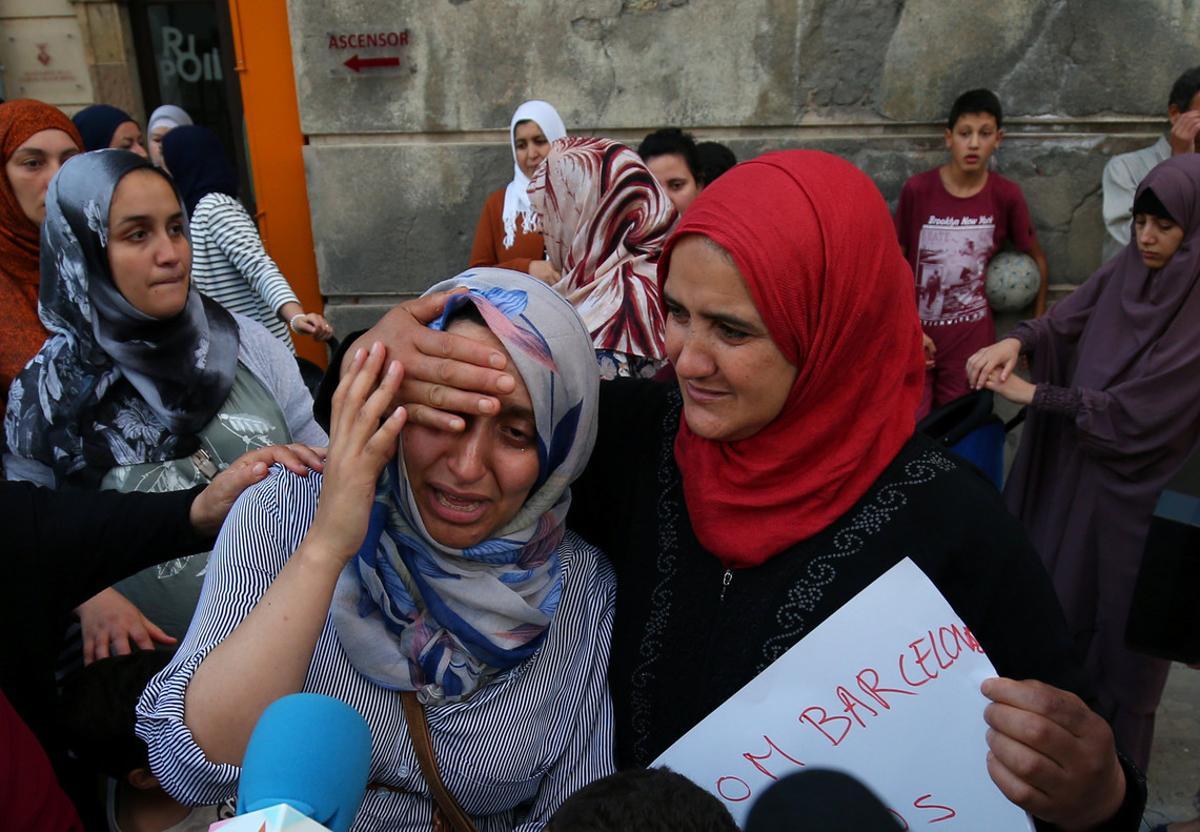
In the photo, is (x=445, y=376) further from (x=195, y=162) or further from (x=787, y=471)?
(x=195, y=162)

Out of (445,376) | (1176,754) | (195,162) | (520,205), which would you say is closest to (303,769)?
(445,376)

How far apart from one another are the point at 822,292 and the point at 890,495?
0.33 metres

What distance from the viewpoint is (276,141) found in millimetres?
5395

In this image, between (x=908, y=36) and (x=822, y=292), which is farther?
(x=908, y=36)

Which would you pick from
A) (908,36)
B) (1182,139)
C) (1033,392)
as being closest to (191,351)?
(1033,392)

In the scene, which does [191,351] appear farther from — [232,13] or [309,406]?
[232,13]

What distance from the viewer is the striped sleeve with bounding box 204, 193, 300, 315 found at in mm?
3811

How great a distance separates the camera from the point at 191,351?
7.59 ft

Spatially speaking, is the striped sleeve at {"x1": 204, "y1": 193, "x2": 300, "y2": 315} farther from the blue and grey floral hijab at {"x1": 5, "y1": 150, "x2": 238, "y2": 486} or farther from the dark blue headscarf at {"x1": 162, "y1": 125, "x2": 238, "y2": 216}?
the blue and grey floral hijab at {"x1": 5, "y1": 150, "x2": 238, "y2": 486}

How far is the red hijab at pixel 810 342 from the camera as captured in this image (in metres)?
1.39

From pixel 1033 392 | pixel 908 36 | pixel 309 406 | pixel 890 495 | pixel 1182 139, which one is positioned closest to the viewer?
pixel 890 495

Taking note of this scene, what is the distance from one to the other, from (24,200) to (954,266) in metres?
4.23

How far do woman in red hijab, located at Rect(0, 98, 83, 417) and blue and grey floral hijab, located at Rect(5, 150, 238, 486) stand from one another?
53cm

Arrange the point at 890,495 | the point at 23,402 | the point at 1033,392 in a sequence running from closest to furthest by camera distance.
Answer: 1. the point at 890,495
2. the point at 23,402
3. the point at 1033,392
